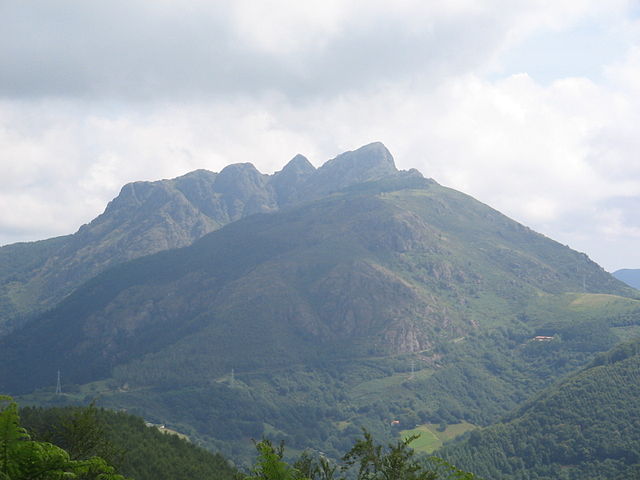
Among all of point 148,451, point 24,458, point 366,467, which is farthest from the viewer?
point 148,451

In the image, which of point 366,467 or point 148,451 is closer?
point 366,467

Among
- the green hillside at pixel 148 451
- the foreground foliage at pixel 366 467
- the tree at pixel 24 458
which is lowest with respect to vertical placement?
the green hillside at pixel 148 451

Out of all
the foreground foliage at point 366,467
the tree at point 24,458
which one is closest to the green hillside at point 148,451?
the foreground foliage at point 366,467

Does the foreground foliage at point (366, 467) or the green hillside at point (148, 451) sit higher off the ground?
the foreground foliage at point (366, 467)

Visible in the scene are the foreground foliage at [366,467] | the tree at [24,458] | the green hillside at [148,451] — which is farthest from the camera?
the green hillside at [148,451]

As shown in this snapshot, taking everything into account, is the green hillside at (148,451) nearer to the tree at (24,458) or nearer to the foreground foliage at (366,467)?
the foreground foliage at (366,467)

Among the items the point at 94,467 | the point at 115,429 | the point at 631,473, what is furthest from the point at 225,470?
the point at 94,467

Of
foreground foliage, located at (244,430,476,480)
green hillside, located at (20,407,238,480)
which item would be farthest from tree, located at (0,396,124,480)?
green hillside, located at (20,407,238,480)

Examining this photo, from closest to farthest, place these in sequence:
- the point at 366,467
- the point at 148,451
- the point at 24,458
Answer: the point at 24,458, the point at 366,467, the point at 148,451

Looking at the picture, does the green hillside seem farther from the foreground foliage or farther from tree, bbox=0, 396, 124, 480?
tree, bbox=0, 396, 124, 480

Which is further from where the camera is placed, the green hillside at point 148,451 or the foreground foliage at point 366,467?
the green hillside at point 148,451

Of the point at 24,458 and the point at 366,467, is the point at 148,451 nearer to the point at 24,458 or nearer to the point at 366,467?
the point at 366,467

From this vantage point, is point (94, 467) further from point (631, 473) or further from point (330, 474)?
point (631, 473)

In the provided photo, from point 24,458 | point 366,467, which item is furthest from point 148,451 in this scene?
point 24,458
